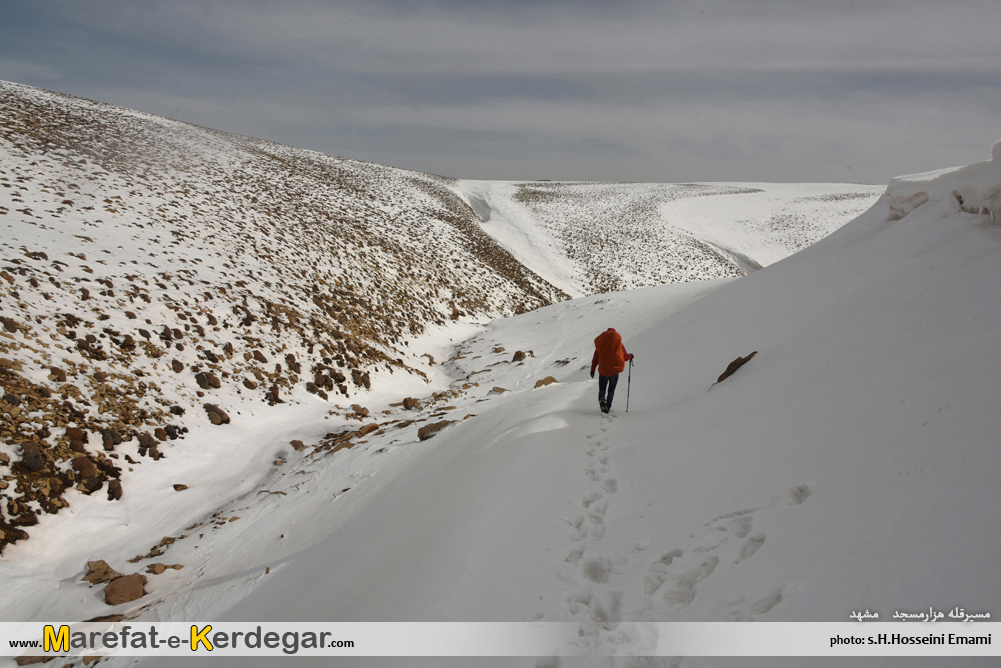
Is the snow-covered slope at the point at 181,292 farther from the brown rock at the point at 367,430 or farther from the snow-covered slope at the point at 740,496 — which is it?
the snow-covered slope at the point at 740,496

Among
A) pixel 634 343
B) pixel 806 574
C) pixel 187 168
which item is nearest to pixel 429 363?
pixel 634 343

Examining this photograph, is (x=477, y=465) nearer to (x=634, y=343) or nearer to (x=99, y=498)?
(x=99, y=498)

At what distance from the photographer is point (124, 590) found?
5520 mm

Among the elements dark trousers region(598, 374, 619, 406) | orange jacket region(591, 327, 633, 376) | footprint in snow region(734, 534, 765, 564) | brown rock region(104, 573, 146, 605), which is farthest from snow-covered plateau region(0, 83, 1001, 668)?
orange jacket region(591, 327, 633, 376)

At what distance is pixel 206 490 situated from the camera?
26.3ft

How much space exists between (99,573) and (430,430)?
4.53 metres

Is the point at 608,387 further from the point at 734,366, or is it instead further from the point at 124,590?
the point at 124,590

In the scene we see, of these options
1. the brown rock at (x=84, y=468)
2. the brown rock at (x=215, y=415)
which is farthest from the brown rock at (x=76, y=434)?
the brown rock at (x=215, y=415)

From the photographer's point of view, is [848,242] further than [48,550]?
Yes

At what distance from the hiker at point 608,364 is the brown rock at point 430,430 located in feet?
8.91

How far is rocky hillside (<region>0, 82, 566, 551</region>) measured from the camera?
7729mm

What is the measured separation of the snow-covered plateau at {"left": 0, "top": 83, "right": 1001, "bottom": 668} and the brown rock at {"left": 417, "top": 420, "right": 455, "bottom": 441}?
0.04 m

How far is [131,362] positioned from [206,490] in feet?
10.5

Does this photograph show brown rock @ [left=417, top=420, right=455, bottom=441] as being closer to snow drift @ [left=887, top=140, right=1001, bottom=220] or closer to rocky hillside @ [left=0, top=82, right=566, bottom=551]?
rocky hillside @ [left=0, top=82, right=566, bottom=551]
